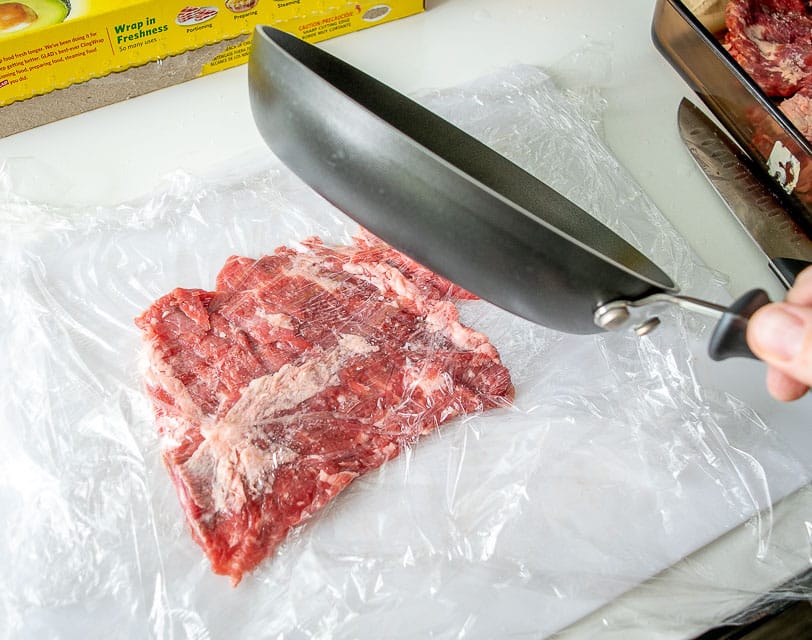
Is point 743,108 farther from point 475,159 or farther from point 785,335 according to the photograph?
point 785,335

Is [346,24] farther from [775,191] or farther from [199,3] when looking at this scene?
[775,191]

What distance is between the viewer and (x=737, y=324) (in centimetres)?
74

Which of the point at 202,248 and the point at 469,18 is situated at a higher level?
the point at 469,18

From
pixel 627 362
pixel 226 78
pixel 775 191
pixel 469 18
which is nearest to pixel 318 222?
pixel 226 78

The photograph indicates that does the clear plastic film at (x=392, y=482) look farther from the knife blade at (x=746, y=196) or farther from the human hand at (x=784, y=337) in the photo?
the human hand at (x=784, y=337)

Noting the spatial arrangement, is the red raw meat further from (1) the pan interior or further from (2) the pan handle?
(2) the pan handle

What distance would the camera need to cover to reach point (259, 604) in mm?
899

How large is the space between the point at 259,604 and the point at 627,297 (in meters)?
0.55

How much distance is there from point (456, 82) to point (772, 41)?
0.60m

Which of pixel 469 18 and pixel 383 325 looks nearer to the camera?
pixel 383 325

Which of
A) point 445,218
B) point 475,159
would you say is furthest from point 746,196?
point 445,218

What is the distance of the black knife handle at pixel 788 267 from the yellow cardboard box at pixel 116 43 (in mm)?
910

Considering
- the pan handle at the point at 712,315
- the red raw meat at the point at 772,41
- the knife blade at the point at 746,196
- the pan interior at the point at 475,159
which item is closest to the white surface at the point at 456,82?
the knife blade at the point at 746,196

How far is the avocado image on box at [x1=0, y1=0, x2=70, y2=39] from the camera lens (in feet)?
4.06
